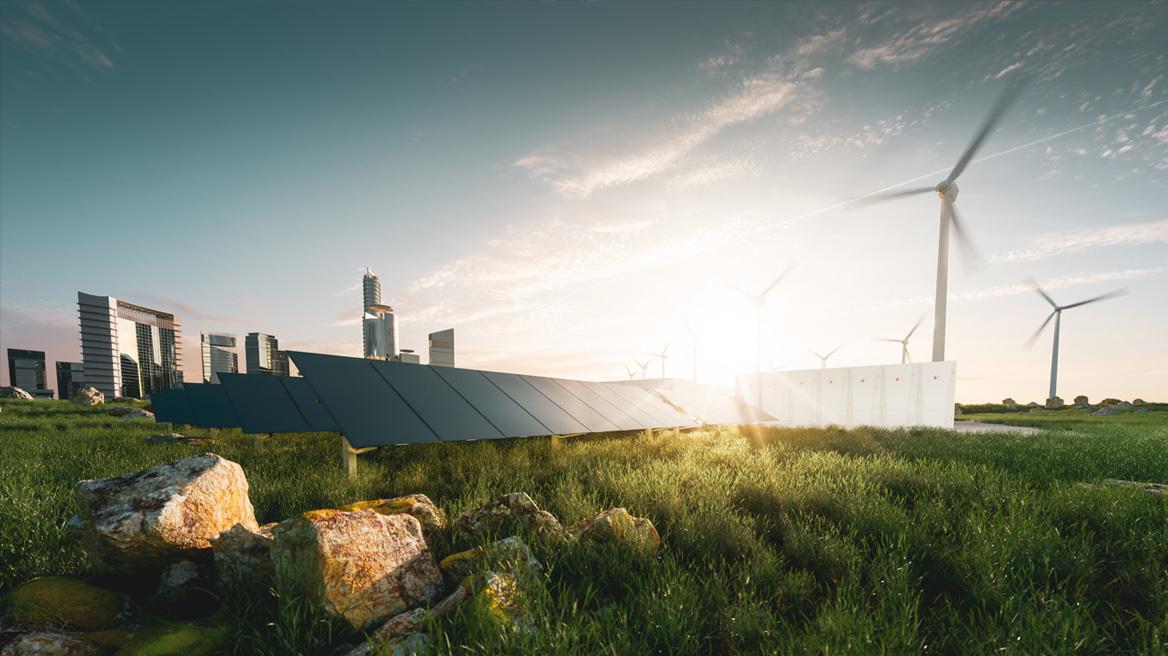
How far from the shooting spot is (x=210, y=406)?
54.2 feet

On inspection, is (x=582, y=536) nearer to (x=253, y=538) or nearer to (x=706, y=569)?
(x=706, y=569)

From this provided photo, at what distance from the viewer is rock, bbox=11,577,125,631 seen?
311 centimetres

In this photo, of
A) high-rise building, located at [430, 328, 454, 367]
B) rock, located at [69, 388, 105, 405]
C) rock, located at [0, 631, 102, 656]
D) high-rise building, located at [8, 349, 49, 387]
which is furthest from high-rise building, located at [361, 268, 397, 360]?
high-rise building, located at [8, 349, 49, 387]

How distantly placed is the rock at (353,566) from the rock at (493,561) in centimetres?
15

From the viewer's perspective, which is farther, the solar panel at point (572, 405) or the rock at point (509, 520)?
the solar panel at point (572, 405)

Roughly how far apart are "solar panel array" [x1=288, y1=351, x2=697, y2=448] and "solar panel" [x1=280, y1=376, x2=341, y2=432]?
625mm

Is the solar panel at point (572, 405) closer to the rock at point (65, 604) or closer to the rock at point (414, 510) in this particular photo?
the rock at point (414, 510)

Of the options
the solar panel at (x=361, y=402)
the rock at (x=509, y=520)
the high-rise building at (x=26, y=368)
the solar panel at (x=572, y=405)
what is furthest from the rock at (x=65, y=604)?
the high-rise building at (x=26, y=368)

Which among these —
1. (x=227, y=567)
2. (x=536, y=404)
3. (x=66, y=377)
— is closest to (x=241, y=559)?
(x=227, y=567)

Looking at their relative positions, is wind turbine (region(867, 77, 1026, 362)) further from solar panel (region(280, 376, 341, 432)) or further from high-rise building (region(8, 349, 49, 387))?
high-rise building (region(8, 349, 49, 387))

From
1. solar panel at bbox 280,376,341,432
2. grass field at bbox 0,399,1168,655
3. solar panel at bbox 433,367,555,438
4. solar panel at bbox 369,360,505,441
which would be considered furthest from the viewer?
solar panel at bbox 280,376,341,432

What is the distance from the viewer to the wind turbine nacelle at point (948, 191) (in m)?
23.9

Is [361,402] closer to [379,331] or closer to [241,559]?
[241,559]

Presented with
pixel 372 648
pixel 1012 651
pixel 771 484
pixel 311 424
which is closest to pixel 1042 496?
pixel 771 484
